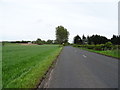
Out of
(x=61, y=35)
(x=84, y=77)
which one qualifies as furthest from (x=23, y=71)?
(x=61, y=35)

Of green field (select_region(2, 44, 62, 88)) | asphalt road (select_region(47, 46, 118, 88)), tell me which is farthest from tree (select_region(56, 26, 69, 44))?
asphalt road (select_region(47, 46, 118, 88))

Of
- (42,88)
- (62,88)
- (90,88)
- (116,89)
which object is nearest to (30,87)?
(42,88)

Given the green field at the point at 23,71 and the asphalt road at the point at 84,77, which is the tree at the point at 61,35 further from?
the asphalt road at the point at 84,77

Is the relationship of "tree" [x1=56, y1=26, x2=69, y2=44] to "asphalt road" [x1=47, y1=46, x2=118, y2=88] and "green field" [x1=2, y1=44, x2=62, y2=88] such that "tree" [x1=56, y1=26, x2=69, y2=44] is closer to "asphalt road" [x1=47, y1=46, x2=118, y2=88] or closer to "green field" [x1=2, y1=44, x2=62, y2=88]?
"green field" [x1=2, y1=44, x2=62, y2=88]

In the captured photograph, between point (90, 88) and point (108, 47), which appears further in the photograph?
point (108, 47)

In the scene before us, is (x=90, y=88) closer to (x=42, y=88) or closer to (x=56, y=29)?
(x=42, y=88)

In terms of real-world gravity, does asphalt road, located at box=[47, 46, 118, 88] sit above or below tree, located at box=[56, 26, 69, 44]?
below

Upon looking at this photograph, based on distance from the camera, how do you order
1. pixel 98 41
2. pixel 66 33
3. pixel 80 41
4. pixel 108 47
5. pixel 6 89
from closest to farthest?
1. pixel 6 89
2. pixel 108 47
3. pixel 98 41
4. pixel 66 33
5. pixel 80 41

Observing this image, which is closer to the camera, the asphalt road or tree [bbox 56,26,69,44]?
the asphalt road

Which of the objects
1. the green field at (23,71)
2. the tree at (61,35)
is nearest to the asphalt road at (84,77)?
the green field at (23,71)

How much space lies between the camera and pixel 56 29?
111 m

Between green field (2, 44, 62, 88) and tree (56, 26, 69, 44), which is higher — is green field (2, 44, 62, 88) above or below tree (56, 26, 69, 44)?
below

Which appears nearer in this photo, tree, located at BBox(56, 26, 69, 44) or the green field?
the green field

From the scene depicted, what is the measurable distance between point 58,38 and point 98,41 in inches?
1133
